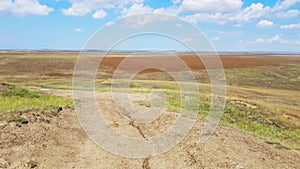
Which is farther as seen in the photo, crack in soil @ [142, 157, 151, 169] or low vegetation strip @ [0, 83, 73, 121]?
low vegetation strip @ [0, 83, 73, 121]

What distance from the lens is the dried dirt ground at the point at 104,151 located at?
1108cm

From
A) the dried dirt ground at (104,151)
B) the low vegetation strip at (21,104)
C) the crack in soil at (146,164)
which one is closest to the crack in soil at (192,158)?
the dried dirt ground at (104,151)

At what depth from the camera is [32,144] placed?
11.9 meters

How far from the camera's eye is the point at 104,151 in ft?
40.5

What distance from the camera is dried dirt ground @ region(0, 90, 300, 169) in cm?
1108

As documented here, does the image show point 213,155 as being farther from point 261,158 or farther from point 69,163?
point 69,163

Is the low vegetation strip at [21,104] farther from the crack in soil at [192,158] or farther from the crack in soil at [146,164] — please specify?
the crack in soil at [192,158]

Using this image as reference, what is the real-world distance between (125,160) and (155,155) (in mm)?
1262

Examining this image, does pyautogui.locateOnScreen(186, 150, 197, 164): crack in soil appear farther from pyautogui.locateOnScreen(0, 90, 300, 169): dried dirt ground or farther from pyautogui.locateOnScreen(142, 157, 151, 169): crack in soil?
pyautogui.locateOnScreen(142, 157, 151, 169): crack in soil

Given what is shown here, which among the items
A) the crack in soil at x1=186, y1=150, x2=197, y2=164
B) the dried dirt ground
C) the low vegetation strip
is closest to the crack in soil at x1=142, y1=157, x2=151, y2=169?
the dried dirt ground

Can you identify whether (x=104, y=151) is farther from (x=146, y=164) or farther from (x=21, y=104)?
(x=21, y=104)

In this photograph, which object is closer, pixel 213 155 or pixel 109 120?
pixel 213 155

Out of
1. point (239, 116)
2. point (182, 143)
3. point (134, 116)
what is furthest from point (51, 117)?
point (239, 116)

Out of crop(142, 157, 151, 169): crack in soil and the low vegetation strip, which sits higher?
the low vegetation strip
